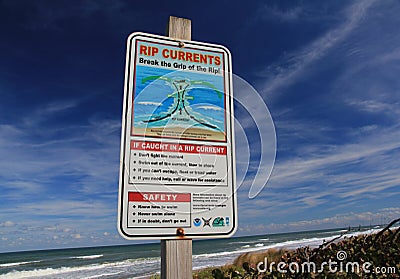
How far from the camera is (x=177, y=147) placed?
1.67 m

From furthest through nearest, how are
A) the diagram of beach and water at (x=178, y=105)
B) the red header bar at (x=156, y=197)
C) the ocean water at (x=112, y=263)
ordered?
the ocean water at (x=112, y=263)
the diagram of beach and water at (x=178, y=105)
the red header bar at (x=156, y=197)

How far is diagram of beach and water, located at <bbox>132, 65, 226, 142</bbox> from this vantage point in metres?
1.67

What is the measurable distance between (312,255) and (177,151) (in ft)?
3.13

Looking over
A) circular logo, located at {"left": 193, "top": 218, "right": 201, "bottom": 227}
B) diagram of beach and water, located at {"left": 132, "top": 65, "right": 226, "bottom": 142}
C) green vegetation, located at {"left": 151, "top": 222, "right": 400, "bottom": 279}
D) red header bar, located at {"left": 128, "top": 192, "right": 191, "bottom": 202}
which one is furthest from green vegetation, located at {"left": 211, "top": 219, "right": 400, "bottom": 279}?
diagram of beach and water, located at {"left": 132, "top": 65, "right": 226, "bottom": 142}

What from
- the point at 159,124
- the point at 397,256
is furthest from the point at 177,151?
the point at 397,256

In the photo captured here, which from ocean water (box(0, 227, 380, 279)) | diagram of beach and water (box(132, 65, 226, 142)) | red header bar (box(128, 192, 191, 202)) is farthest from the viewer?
ocean water (box(0, 227, 380, 279))

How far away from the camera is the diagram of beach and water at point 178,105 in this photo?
167 cm

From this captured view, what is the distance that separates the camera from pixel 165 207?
157cm

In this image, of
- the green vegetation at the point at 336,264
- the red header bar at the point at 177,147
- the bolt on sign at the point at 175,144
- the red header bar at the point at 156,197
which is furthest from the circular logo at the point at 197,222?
the red header bar at the point at 177,147

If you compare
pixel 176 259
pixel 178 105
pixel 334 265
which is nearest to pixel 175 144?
pixel 178 105

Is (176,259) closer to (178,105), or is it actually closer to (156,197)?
(156,197)

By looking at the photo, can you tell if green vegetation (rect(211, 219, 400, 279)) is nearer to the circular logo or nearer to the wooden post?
the wooden post

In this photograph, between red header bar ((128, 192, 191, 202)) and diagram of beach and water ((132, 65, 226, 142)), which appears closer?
red header bar ((128, 192, 191, 202))

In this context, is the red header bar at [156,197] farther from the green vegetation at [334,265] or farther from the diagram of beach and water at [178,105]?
the green vegetation at [334,265]
